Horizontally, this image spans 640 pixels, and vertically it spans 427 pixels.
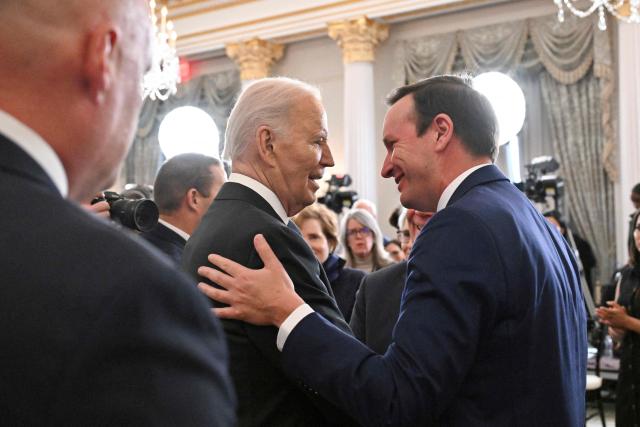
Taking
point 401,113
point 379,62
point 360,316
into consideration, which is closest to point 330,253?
point 360,316

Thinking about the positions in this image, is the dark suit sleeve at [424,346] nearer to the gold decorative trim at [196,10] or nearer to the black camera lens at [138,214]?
the black camera lens at [138,214]

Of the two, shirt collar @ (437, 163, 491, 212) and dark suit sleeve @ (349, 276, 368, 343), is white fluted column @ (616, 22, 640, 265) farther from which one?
shirt collar @ (437, 163, 491, 212)

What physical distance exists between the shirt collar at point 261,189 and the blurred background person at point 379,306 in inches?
39.1

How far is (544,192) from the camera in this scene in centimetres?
636

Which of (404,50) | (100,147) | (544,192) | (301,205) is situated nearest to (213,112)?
Answer: (404,50)

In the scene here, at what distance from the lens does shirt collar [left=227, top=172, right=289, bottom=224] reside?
1.90m

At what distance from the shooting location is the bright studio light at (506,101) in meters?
3.95

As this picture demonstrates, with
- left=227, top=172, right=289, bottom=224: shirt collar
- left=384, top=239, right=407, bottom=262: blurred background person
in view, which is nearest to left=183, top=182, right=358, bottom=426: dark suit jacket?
left=227, top=172, right=289, bottom=224: shirt collar

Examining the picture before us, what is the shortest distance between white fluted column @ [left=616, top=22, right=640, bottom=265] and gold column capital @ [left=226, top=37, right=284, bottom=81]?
524cm

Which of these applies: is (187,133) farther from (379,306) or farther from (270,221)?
(270,221)

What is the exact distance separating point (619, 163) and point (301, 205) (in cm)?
865

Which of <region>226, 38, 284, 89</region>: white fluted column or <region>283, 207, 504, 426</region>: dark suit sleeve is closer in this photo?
<region>283, 207, 504, 426</region>: dark suit sleeve

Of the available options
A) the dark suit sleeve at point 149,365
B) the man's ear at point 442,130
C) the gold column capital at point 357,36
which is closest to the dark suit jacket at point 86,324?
the dark suit sleeve at point 149,365

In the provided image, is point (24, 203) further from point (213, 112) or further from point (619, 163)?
point (213, 112)
